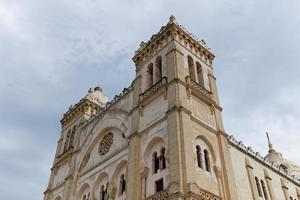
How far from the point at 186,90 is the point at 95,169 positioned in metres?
10.4

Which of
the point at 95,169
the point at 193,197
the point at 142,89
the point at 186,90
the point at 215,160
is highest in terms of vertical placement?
the point at 142,89

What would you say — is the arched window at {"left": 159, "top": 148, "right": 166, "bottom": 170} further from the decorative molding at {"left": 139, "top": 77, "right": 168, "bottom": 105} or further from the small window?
the decorative molding at {"left": 139, "top": 77, "right": 168, "bottom": 105}

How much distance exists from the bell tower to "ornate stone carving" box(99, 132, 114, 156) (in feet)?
14.7

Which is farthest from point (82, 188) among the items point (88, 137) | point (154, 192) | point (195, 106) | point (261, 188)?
point (261, 188)

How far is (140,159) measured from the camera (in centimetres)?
2169

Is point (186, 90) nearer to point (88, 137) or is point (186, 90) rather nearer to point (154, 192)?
point (154, 192)

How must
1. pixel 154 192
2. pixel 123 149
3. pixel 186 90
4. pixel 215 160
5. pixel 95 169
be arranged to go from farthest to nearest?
pixel 95 169
pixel 123 149
pixel 186 90
pixel 215 160
pixel 154 192

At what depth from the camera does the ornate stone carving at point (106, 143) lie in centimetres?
2713

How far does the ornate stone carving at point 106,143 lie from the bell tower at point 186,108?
14.7 ft

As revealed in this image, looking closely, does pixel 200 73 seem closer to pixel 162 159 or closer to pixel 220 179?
pixel 162 159

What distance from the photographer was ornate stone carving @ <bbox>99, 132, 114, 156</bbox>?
A: 27134 millimetres

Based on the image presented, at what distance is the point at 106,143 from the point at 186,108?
9.40 meters

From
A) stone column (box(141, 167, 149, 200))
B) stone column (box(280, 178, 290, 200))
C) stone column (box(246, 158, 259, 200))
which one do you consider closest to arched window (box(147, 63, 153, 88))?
stone column (box(141, 167, 149, 200))

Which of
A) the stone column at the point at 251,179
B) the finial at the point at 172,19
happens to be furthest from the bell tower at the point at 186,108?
the stone column at the point at 251,179
